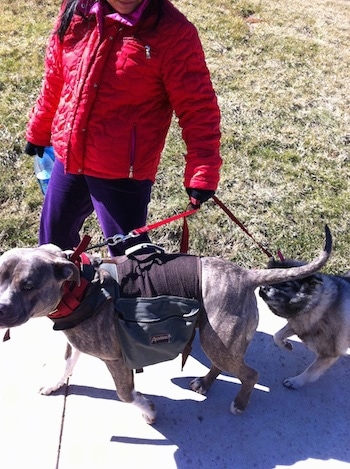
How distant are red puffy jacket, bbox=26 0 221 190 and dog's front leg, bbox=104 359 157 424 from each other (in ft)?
3.52

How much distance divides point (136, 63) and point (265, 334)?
211cm

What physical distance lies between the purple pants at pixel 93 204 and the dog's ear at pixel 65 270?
2.28ft

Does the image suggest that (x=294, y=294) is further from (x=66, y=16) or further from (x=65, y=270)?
(x=66, y=16)

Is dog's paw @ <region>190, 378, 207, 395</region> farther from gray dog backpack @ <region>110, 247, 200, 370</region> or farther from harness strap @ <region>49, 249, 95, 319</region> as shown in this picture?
harness strap @ <region>49, 249, 95, 319</region>

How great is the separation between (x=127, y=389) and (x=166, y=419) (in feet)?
1.34

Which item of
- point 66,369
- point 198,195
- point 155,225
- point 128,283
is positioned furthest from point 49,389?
point 198,195

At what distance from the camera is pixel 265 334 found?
3.54 m

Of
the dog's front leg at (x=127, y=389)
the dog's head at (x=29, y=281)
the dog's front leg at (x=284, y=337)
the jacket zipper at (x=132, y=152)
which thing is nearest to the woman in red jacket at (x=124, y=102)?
the jacket zipper at (x=132, y=152)

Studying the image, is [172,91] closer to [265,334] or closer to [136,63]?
[136,63]

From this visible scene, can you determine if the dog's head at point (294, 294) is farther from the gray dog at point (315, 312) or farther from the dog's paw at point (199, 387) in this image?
the dog's paw at point (199, 387)

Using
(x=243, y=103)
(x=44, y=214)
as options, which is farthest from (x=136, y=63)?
(x=243, y=103)

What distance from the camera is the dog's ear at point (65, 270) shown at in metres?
2.24

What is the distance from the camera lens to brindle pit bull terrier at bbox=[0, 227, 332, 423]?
2.19 metres

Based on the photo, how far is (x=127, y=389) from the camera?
2742mm
